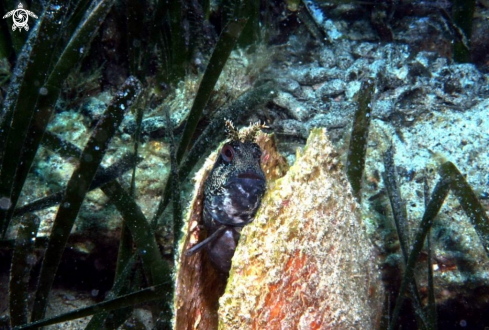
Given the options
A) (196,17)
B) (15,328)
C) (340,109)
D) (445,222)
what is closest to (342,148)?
(340,109)

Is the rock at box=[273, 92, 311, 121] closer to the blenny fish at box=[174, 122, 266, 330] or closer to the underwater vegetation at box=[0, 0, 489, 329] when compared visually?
Answer: the underwater vegetation at box=[0, 0, 489, 329]

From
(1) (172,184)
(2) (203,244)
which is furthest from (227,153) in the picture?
(1) (172,184)

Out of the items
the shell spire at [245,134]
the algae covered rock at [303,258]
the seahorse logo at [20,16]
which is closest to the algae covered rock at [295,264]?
the algae covered rock at [303,258]

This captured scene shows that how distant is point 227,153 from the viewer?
6.56ft

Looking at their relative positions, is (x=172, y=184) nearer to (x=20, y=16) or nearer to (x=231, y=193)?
(x=231, y=193)

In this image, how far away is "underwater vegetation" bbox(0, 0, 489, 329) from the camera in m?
1.47

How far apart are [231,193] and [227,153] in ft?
0.89

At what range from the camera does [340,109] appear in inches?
147

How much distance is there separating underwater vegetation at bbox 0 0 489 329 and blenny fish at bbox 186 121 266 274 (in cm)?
12

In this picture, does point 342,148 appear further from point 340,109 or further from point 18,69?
point 18,69

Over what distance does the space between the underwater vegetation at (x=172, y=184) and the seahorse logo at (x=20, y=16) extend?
93 mm

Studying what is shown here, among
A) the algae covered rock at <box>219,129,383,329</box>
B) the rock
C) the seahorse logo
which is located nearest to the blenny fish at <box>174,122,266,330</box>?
the algae covered rock at <box>219,129,383,329</box>

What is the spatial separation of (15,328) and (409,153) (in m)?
3.92

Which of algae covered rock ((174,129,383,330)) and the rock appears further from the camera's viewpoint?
the rock
